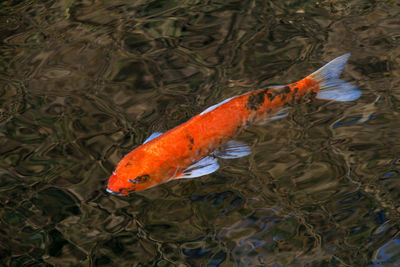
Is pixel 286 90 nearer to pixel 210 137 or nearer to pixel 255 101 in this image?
pixel 255 101

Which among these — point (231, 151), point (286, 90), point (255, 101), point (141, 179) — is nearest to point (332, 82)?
point (286, 90)

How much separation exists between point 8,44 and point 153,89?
78.1 inches

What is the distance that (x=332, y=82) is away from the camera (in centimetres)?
424

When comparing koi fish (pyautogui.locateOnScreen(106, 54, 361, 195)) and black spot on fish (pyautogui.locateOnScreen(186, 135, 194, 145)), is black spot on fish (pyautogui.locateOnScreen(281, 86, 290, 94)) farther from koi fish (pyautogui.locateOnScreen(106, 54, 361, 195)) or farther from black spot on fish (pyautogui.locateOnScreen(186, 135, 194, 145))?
black spot on fish (pyautogui.locateOnScreen(186, 135, 194, 145))

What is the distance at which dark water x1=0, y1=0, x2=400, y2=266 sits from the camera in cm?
374

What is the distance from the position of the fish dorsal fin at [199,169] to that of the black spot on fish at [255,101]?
0.57 meters

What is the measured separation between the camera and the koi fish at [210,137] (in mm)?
3752

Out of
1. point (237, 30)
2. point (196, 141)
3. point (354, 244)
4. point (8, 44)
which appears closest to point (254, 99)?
point (196, 141)

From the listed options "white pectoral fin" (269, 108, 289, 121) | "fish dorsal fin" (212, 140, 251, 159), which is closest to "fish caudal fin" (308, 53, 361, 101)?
"white pectoral fin" (269, 108, 289, 121)

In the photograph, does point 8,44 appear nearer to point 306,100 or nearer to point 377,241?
point 306,100

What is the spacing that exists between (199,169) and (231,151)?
344mm

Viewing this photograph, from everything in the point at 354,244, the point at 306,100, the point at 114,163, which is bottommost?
the point at 354,244

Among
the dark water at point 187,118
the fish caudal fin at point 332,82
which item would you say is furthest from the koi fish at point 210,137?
the dark water at point 187,118

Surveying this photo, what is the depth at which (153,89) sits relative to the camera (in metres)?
4.96
